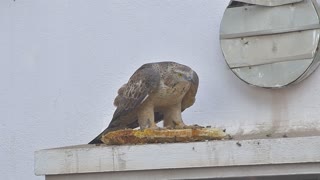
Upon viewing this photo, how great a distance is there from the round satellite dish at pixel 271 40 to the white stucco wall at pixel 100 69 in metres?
0.12

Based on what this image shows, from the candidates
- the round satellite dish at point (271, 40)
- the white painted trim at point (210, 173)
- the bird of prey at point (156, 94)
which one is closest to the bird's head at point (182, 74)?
the bird of prey at point (156, 94)

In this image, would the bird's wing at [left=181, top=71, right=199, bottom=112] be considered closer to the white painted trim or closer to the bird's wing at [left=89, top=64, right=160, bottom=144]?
the bird's wing at [left=89, top=64, right=160, bottom=144]

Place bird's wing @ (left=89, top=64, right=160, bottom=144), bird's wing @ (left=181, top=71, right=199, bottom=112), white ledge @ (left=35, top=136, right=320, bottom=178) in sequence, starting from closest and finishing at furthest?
white ledge @ (left=35, top=136, right=320, bottom=178) < bird's wing @ (left=89, top=64, right=160, bottom=144) < bird's wing @ (left=181, top=71, right=199, bottom=112)

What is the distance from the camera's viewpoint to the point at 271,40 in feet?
12.8

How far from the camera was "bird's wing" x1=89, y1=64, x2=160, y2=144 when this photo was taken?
11.7 feet

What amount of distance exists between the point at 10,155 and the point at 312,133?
1669mm

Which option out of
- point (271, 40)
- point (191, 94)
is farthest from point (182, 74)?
point (271, 40)

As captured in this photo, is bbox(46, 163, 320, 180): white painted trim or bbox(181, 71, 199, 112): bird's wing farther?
bbox(181, 71, 199, 112): bird's wing

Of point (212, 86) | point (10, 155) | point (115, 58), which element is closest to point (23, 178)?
point (10, 155)

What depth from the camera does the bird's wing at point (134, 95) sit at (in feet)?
11.7

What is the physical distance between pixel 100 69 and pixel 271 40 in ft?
3.06

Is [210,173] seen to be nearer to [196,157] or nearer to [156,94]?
[196,157]

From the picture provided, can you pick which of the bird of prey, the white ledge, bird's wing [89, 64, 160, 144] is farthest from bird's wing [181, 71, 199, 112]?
the white ledge

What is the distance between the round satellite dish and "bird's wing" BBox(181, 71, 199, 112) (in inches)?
11.4
